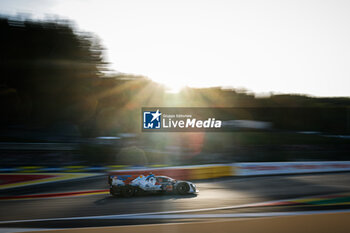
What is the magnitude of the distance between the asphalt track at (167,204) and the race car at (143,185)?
25 centimetres

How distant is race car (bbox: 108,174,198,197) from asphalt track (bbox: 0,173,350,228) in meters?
0.25

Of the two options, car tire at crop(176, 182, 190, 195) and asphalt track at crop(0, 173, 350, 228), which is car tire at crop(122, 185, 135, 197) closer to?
asphalt track at crop(0, 173, 350, 228)

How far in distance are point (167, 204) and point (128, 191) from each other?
1.79 meters

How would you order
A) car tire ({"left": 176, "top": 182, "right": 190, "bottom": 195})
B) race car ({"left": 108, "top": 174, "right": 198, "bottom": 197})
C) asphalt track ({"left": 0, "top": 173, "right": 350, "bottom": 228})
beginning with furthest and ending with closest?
car tire ({"left": 176, "top": 182, "right": 190, "bottom": 195}) < race car ({"left": 108, "top": 174, "right": 198, "bottom": 197}) < asphalt track ({"left": 0, "top": 173, "right": 350, "bottom": 228})

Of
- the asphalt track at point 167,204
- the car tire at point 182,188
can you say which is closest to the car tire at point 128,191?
the asphalt track at point 167,204

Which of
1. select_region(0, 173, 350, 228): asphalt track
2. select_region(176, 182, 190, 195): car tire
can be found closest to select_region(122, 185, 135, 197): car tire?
select_region(0, 173, 350, 228): asphalt track

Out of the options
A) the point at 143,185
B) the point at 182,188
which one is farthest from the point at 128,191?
the point at 182,188

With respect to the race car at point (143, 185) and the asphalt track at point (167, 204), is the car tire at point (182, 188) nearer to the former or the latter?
the race car at point (143, 185)

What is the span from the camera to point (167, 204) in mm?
8609

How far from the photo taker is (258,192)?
33.7 feet

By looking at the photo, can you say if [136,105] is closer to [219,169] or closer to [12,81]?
[12,81]

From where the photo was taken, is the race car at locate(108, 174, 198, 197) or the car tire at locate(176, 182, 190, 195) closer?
the race car at locate(108, 174, 198, 197)

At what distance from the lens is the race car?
9.86 m

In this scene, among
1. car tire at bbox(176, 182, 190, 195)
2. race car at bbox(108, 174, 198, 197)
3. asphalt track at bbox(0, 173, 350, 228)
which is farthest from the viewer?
car tire at bbox(176, 182, 190, 195)
